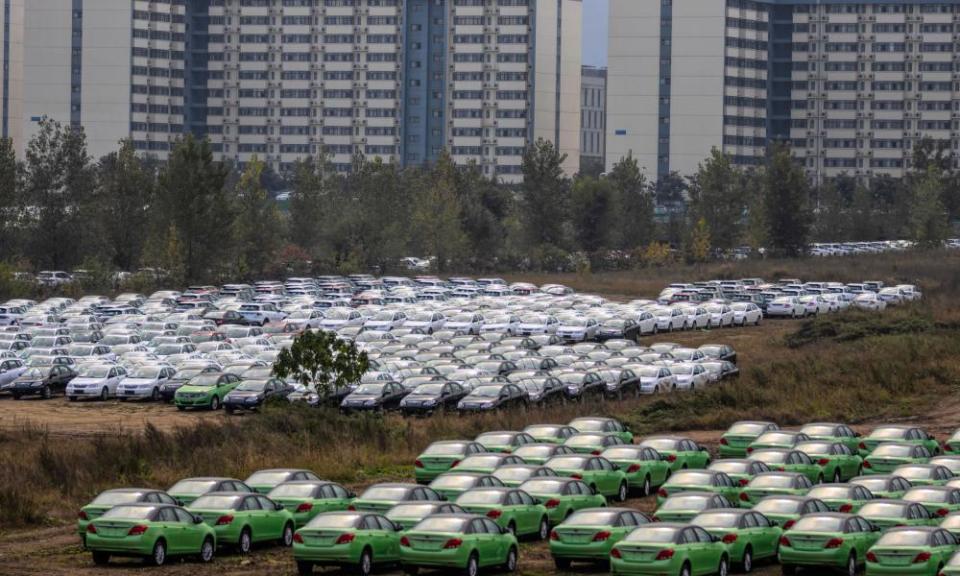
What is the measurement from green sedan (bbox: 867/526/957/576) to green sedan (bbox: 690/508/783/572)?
2502 mm

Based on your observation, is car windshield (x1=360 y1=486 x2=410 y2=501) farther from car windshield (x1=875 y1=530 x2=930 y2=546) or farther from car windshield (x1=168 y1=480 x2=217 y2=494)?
car windshield (x1=875 y1=530 x2=930 y2=546)

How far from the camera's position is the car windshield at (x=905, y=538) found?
1113 inches

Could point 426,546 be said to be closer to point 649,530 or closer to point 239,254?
point 649,530

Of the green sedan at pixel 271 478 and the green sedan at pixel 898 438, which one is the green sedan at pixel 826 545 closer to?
the green sedan at pixel 271 478

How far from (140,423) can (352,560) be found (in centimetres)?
2737

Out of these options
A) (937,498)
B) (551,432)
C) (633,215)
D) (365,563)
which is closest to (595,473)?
(551,432)

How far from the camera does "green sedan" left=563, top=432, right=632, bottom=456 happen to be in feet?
139

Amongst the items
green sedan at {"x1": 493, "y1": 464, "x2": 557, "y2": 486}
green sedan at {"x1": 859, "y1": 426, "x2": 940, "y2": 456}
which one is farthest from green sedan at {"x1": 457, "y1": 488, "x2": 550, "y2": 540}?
green sedan at {"x1": 859, "y1": 426, "x2": 940, "y2": 456}

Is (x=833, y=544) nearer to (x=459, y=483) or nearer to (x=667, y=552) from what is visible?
(x=667, y=552)

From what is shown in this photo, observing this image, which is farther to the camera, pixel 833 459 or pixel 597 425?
pixel 597 425

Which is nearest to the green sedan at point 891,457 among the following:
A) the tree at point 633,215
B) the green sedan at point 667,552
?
the green sedan at point 667,552

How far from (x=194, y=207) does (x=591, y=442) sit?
7280cm

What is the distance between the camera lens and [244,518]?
31188 millimetres

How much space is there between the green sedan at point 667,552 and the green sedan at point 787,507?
3.25 meters
